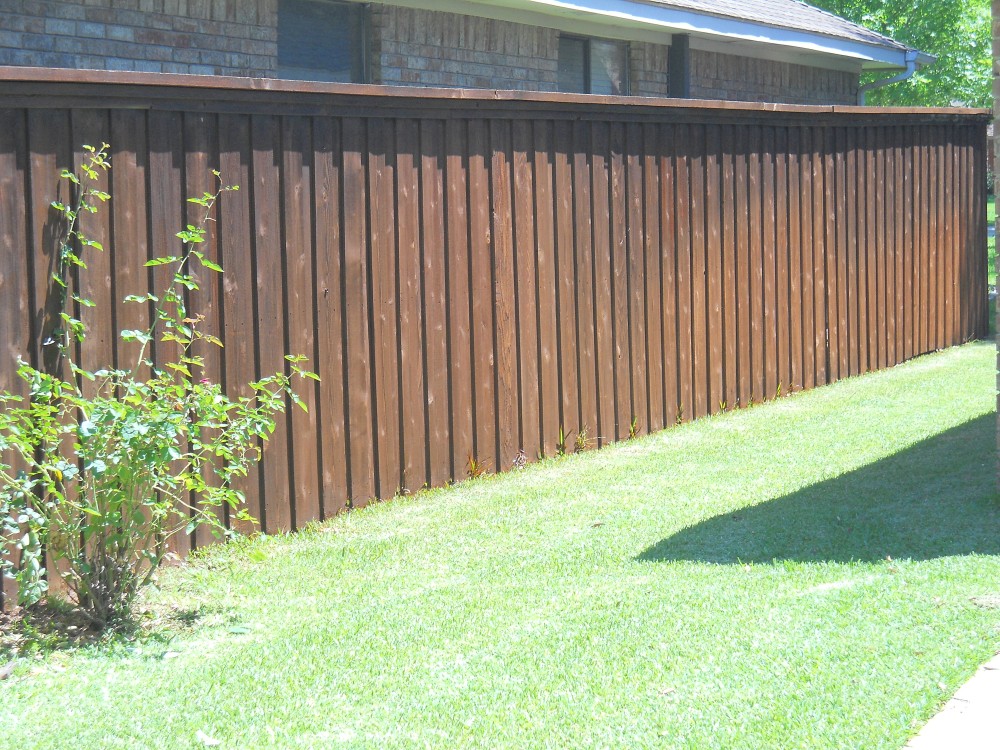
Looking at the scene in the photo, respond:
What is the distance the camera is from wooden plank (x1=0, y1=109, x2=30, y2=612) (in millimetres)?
5109

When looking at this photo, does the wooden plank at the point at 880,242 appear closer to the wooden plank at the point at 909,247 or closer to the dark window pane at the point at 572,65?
the wooden plank at the point at 909,247

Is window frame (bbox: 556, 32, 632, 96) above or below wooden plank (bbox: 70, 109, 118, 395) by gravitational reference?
above

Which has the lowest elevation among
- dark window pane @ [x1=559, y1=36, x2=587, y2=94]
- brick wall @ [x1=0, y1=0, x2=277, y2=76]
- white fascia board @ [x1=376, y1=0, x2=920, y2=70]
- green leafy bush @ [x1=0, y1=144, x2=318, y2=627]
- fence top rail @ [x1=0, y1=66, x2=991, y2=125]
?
green leafy bush @ [x1=0, y1=144, x2=318, y2=627]

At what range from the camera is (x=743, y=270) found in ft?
31.9

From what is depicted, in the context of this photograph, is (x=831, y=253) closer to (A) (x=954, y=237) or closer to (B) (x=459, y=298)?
(A) (x=954, y=237)

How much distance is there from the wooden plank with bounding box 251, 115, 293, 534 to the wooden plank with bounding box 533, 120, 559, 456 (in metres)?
2.05

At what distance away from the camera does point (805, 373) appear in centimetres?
1044

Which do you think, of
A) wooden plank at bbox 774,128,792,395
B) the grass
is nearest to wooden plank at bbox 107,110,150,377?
the grass

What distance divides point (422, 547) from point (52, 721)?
2.34 meters

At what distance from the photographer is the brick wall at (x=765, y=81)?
1516cm

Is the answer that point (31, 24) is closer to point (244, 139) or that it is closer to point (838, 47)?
point (244, 139)

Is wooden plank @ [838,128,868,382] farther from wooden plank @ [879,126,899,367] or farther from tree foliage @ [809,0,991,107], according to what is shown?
tree foliage @ [809,0,991,107]

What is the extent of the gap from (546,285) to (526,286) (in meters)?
0.19

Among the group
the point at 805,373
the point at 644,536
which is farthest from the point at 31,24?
the point at 805,373
